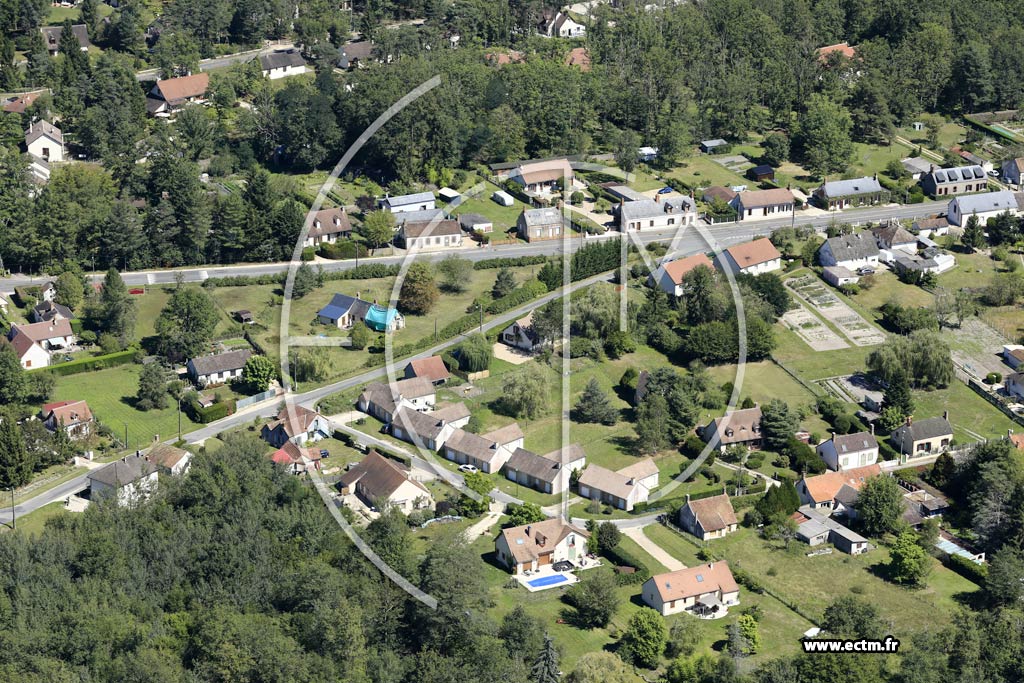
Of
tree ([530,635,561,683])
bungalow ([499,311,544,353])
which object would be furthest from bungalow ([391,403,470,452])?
tree ([530,635,561,683])

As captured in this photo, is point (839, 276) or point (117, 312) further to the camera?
point (839, 276)

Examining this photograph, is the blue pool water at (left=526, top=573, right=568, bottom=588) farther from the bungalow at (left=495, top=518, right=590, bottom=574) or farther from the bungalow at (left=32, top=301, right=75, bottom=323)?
the bungalow at (left=32, top=301, right=75, bottom=323)

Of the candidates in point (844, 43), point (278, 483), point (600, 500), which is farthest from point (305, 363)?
point (844, 43)

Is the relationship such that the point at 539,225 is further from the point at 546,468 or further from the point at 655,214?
the point at 546,468

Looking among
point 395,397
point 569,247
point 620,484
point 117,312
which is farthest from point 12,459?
point 569,247

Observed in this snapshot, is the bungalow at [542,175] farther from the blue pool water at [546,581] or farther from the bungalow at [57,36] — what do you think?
the blue pool water at [546,581]

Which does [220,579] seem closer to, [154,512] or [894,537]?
[154,512]

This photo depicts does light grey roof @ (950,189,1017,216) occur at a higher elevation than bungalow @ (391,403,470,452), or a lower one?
higher
